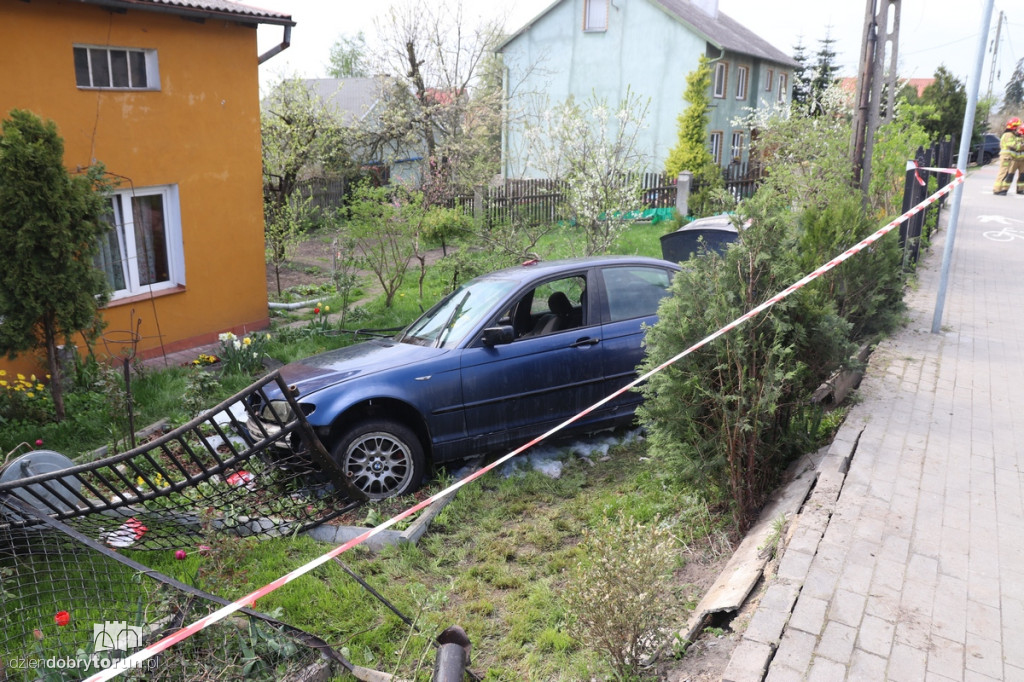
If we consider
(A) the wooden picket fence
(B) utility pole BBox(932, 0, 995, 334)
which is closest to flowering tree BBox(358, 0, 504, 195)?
(A) the wooden picket fence

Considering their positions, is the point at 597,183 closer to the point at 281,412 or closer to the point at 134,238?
the point at 134,238

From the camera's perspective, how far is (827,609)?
133 inches

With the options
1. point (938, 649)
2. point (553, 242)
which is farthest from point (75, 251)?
point (553, 242)

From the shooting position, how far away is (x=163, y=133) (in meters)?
9.20

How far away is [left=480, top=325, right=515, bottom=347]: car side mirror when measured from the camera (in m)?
5.75

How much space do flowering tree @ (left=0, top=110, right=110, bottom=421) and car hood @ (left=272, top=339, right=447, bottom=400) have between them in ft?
7.56

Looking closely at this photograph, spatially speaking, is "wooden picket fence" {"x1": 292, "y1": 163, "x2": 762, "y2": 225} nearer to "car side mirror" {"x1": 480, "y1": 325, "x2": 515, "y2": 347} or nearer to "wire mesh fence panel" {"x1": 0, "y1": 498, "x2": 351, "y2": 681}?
Answer: "car side mirror" {"x1": 480, "y1": 325, "x2": 515, "y2": 347}

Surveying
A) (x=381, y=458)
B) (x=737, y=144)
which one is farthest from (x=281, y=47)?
(x=737, y=144)

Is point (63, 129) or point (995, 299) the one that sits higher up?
point (63, 129)

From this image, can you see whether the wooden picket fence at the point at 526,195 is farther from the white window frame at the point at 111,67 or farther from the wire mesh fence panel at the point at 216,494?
the wire mesh fence panel at the point at 216,494

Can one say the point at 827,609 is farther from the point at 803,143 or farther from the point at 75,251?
the point at 803,143

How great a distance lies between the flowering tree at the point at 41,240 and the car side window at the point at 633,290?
4681mm

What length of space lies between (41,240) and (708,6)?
33.7 m

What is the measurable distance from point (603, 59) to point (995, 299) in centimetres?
2138
